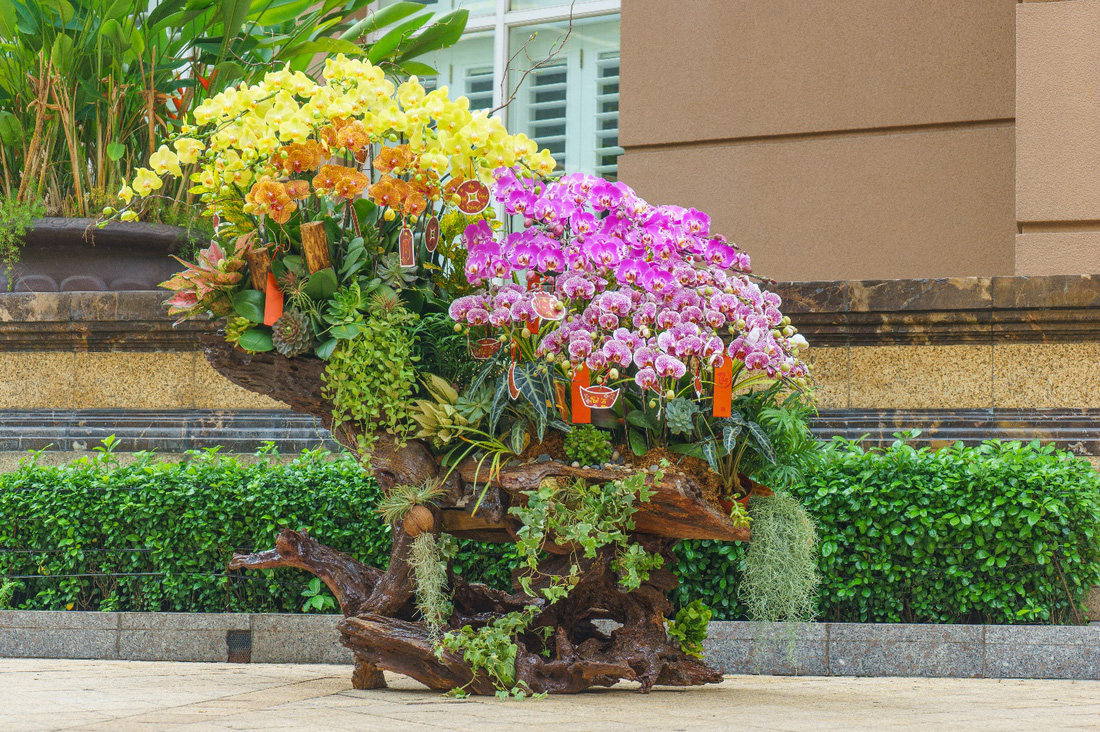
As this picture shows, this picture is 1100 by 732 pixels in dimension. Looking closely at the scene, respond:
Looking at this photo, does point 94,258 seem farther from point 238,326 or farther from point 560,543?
point 560,543

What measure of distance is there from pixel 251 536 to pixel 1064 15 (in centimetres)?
569

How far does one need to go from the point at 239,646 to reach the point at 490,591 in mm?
1689

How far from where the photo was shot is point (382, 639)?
355 cm

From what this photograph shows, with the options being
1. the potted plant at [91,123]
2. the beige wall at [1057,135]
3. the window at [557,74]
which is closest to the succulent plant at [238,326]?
the potted plant at [91,123]

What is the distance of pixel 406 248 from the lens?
3537 millimetres

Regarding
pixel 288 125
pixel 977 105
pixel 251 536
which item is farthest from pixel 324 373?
pixel 977 105

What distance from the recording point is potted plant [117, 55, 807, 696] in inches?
134

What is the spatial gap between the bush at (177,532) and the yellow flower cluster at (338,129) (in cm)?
189

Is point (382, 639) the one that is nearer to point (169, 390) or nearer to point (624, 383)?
point (624, 383)

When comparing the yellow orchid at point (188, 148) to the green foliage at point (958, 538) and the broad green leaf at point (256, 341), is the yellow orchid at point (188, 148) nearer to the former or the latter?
the broad green leaf at point (256, 341)

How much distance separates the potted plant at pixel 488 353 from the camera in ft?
11.2

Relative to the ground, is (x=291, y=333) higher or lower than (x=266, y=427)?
higher

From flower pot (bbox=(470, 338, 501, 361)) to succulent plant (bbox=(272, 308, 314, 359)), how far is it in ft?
1.81

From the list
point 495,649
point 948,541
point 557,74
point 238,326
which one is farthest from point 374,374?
point 557,74
